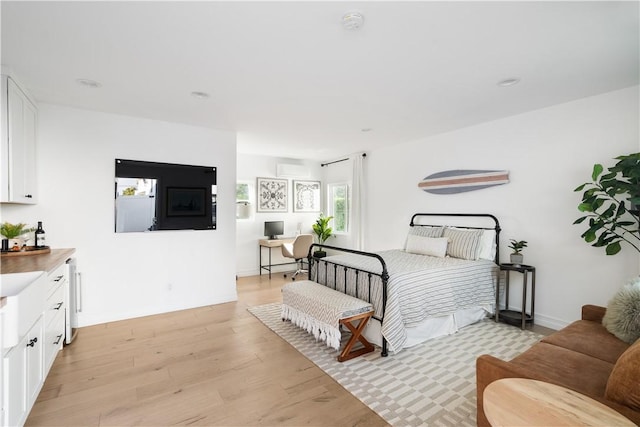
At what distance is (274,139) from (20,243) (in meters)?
3.25

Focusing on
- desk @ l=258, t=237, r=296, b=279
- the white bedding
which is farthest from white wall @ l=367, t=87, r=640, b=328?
desk @ l=258, t=237, r=296, b=279

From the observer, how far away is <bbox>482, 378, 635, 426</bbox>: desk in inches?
41.1

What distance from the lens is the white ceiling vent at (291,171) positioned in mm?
6460

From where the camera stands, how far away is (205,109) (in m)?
3.44

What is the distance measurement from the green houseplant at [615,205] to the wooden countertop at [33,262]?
447cm

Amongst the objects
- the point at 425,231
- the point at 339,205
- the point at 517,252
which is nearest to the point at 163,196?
the point at 425,231

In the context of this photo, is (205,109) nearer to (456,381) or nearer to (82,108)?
(82,108)

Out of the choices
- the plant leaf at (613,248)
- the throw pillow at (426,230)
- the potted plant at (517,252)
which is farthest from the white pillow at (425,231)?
the plant leaf at (613,248)

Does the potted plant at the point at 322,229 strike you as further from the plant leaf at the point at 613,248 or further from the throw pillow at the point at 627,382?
the throw pillow at the point at 627,382

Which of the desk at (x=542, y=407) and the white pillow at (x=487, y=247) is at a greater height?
the white pillow at (x=487, y=247)

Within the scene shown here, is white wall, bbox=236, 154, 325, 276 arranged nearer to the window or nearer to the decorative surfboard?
the window

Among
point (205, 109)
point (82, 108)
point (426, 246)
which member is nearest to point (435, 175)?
point (426, 246)

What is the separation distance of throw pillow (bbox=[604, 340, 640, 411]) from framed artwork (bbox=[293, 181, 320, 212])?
19.1 feet

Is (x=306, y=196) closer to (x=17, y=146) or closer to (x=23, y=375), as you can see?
(x=17, y=146)
